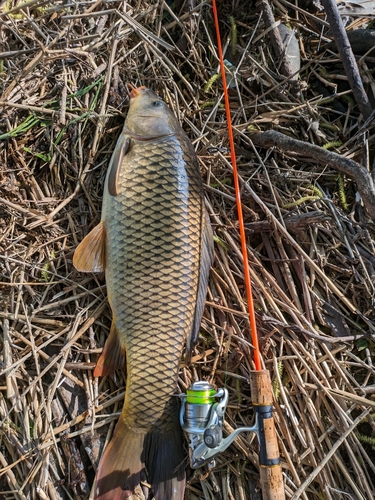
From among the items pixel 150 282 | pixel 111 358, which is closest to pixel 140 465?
pixel 111 358

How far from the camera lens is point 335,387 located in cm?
228

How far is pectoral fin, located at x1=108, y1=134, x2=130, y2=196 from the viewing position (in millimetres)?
2203

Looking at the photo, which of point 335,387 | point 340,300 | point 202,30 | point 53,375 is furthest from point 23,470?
point 202,30

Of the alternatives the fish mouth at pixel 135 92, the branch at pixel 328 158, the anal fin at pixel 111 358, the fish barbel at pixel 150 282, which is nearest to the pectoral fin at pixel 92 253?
the fish barbel at pixel 150 282

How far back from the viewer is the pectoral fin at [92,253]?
2.21 m

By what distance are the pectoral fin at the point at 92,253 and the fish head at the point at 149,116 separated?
0.57 metres

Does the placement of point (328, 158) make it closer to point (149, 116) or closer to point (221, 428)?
point (149, 116)

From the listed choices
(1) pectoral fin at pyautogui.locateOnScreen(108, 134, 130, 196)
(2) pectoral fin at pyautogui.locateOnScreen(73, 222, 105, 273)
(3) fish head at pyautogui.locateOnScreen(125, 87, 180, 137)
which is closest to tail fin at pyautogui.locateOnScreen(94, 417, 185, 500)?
(2) pectoral fin at pyautogui.locateOnScreen(73, 222, 105, 273)

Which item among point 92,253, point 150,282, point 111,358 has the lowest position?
point 111,358

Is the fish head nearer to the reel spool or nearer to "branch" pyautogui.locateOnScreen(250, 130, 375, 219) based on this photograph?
"branch" pyautogui.locateOnScreen(250, 130, 375, 219)

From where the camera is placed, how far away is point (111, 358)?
2.16 m

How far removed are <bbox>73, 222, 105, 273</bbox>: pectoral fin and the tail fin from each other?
2.51 feet

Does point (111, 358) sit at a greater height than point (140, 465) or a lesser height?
greater

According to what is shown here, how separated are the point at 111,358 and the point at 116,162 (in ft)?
3.28
